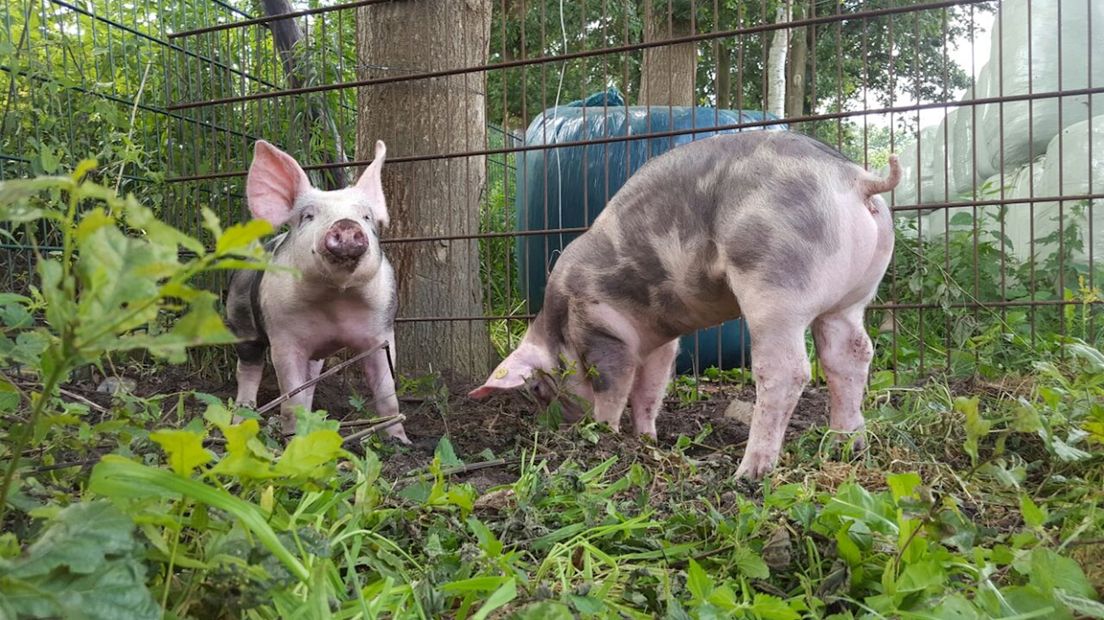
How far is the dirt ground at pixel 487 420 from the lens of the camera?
2.81m

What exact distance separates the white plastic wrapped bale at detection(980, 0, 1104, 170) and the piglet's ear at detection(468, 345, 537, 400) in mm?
4945

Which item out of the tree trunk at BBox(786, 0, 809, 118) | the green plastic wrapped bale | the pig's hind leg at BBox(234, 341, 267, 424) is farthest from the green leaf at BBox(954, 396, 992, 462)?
the tree trunk at BBox(786, 0, 809, 118)

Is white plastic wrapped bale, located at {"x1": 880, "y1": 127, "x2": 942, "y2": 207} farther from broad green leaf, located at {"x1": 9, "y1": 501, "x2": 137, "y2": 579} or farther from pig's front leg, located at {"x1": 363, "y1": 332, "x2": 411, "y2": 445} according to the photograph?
broad green leaf, located at {"x1": 9, "y1": 501, "x2": 137, "y2": 579}

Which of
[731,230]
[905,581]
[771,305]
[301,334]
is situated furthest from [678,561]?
[301,334]

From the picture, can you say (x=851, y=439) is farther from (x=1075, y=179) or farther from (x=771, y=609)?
(x=1075, y=179)

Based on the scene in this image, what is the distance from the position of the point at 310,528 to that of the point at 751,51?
16890 millimetres

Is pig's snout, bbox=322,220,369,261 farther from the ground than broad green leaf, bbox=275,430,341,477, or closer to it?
farther from the ground

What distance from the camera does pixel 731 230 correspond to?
2877mm

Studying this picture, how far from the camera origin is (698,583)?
1584 millimetres

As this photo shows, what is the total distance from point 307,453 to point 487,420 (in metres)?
2.60

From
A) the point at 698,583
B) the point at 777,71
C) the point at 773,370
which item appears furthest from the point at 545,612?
the point at 777,71

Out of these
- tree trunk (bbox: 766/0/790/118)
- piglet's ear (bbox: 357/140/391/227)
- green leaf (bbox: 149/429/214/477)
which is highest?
tree trunk (bbox: 766/0/790/118)

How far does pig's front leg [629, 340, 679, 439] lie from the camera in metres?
3.81

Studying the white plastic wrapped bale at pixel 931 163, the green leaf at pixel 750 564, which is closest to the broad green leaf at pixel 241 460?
the green leaf at pixel 750 564
